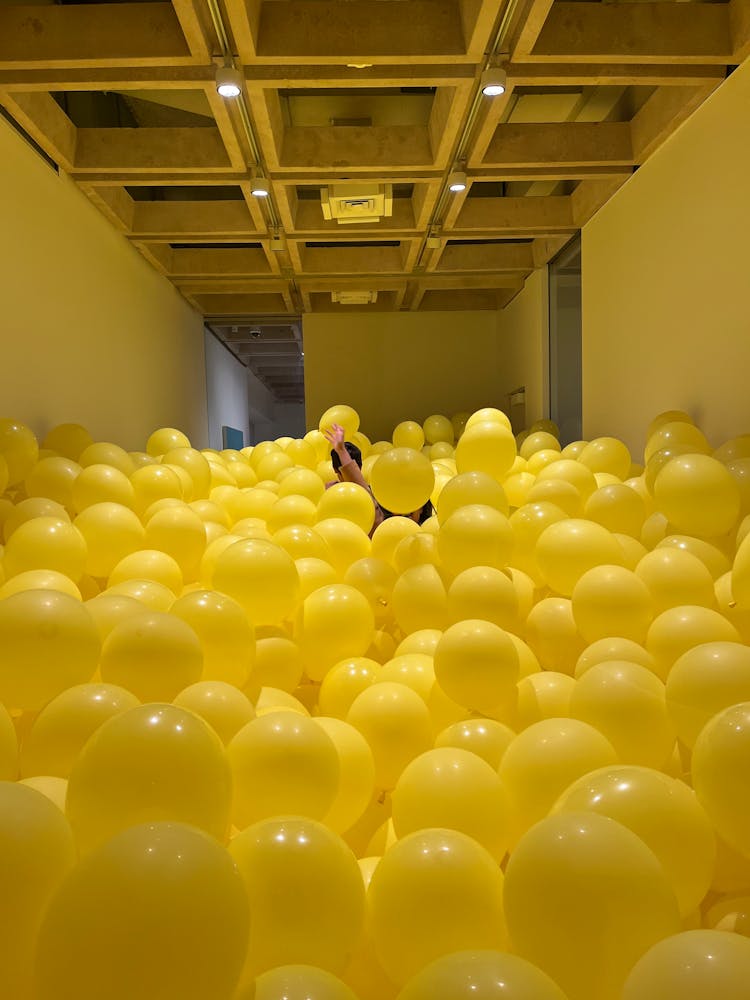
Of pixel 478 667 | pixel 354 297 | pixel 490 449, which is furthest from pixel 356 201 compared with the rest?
pixel 478 667

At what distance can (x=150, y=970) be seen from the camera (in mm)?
554

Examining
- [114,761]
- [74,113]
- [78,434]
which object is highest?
[74,113]

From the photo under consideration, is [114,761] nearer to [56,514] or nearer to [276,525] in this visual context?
[56,514]

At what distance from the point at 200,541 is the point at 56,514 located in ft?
1.09

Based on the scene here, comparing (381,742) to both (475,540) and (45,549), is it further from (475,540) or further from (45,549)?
(45,549)

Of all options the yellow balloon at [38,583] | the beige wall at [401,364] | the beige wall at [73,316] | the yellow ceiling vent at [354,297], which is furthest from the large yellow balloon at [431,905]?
the beige wall at [401,364]

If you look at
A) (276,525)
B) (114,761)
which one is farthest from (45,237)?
(114,761)

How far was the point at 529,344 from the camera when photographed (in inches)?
173

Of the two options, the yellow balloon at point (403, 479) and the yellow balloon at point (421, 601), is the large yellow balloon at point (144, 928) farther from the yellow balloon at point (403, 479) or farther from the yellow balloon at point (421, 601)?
the yellow balloon at point (403, 479)

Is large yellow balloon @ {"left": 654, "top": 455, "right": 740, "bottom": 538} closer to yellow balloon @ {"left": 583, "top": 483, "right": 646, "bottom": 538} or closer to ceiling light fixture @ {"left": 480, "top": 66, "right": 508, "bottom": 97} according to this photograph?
yellow balloon @ {"left": 583, "top": 483, "right": 646, "bottom": 538}

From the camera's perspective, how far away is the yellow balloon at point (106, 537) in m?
1.66

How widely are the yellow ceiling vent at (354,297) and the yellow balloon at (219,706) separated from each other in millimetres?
3753

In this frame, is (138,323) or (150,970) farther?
(138,323)

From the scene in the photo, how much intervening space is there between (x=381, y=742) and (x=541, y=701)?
0.86 feet
